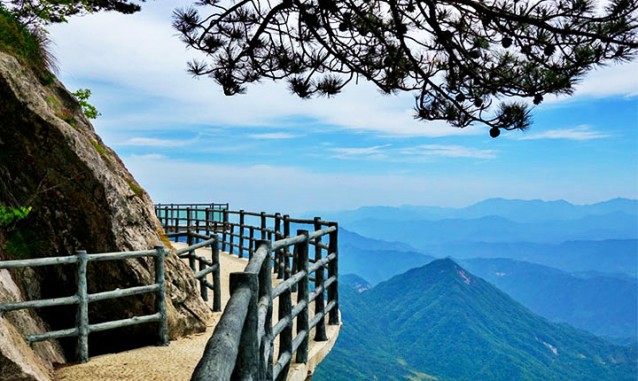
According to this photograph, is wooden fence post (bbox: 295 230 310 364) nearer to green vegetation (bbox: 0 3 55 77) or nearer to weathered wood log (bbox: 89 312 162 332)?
weathered wood log (bbox: 89 312 162 332)

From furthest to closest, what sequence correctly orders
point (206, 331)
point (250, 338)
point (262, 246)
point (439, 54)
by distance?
1. point (439, 54)
2. point (206, 331)
3. point (262, 246)
4. point (250, 338)

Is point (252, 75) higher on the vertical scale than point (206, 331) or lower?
higher

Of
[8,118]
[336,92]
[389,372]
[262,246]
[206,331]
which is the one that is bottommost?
[389,372]

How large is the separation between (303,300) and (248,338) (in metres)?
3.38

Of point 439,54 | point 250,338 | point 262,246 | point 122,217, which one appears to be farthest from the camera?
point 439,54

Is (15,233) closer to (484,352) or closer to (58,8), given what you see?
(58,8)

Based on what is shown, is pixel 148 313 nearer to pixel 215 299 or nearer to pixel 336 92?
pixel 215 299

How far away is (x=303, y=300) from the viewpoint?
550cm

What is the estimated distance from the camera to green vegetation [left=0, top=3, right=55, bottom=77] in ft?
25.8

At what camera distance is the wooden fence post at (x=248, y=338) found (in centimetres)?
211

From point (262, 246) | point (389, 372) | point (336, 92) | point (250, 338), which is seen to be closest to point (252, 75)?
point (336, 92)

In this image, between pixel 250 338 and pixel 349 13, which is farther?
pixel 349 13

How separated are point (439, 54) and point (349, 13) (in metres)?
1.52

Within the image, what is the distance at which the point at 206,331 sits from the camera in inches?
307
